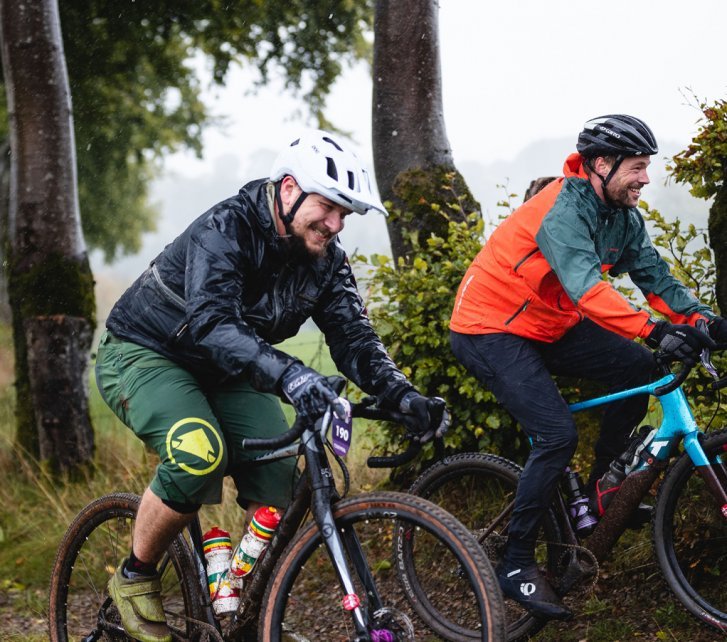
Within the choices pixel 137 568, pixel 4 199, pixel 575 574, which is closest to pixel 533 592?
pixel 575 574

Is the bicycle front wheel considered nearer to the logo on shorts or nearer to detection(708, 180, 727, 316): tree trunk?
the logo on shorts

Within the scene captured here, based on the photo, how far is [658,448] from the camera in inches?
146

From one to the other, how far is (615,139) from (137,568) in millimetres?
2535

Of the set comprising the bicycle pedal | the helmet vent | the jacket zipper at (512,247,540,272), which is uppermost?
the helmet vent

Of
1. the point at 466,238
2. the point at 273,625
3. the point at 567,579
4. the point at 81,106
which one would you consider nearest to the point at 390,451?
the point at 466,238

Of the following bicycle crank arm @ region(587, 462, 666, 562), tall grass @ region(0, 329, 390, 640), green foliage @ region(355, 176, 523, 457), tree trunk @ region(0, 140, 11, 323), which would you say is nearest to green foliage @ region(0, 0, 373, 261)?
tree trunk @ region(0, 140, 11, 323)

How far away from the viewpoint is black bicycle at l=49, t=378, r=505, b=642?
280 centimetres

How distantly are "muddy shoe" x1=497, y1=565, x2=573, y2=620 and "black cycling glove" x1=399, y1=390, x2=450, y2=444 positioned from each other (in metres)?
1.04

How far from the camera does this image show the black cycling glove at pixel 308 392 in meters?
2.78

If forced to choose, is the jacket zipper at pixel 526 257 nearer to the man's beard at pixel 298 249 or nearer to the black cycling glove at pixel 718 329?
the black cycling glove at pixel 718 329

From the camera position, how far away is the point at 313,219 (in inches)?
122

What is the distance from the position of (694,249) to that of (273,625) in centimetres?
300

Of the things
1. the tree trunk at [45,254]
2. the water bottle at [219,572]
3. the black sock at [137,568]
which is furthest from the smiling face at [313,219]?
the tree trunk at [45,254]

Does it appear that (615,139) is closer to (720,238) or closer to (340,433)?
(720,238)
